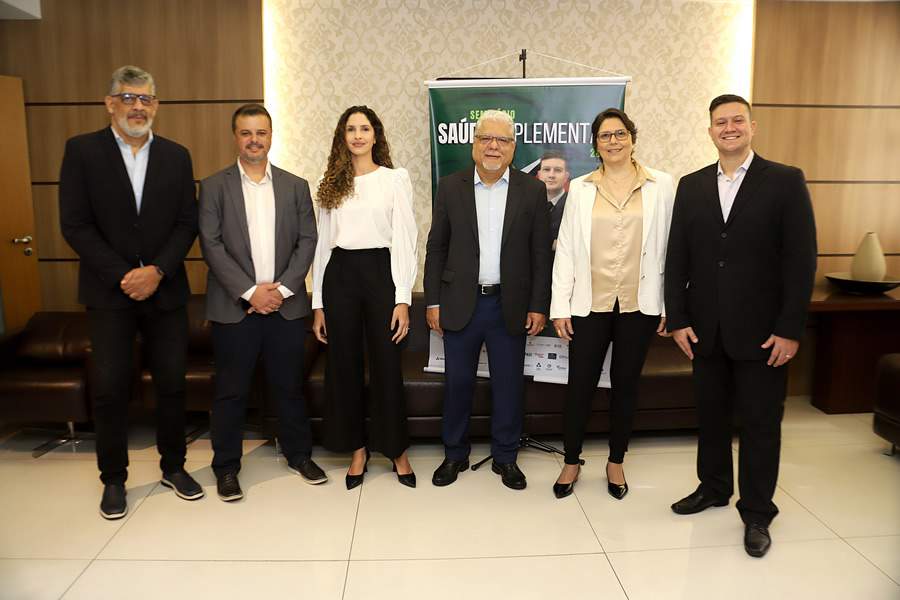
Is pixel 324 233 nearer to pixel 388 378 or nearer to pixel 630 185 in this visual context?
pixel 388 378

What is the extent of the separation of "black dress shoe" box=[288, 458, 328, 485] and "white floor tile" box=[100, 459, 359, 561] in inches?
1.3

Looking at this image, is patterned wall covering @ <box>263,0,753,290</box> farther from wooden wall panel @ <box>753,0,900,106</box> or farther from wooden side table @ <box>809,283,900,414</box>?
wooden side table @ <box>809,283,900,414</box>

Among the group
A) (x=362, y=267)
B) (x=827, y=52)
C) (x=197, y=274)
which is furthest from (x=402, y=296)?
(x=827, y=52)

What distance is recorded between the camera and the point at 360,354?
3.20 m

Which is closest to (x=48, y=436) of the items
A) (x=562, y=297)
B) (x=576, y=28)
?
(x=562, y=297)

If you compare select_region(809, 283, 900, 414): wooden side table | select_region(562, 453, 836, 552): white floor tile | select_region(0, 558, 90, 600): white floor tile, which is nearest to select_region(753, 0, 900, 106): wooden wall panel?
select_region(809, 283, 900, 414): wooden side table

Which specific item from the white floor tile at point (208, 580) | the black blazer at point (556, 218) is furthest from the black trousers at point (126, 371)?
the black blazer at point (556, 218)

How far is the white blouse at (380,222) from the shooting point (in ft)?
9.95

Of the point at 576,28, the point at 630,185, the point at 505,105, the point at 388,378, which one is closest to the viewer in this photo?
the point at 630,185

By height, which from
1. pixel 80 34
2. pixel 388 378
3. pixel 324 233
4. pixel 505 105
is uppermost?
pixel 80 34

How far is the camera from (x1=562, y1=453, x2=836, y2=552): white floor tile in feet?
9.09

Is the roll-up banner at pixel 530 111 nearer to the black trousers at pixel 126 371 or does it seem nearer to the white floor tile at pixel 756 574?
the black trousers at pixel 126 371

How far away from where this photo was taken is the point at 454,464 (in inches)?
133

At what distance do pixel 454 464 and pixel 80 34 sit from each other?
157 inches
